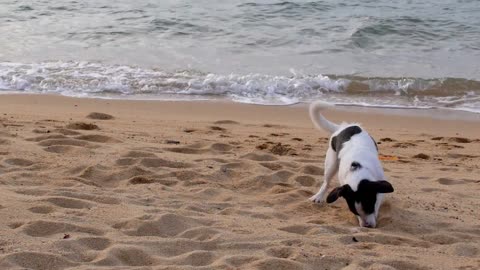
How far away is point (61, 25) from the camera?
15641mm

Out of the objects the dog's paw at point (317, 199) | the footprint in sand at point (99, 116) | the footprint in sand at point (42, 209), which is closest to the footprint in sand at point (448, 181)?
the dog's paw at point (317, 199)

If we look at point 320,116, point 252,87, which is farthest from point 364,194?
point 252,87

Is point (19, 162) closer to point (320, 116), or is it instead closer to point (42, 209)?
point (42, 209)

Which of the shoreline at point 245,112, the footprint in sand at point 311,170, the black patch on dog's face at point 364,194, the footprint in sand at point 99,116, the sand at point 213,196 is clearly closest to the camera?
the sand at point 213,196

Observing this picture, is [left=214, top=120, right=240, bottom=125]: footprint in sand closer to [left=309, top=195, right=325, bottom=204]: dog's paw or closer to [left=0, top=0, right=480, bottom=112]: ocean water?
[left=0, top=0, right=480, bottom=112]: ocean water

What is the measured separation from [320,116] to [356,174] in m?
1.16

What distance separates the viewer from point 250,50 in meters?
13.2

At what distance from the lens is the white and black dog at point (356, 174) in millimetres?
4613

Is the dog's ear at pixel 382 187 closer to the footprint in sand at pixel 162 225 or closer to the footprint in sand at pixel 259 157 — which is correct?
the footprint in sand at pixel 162 225

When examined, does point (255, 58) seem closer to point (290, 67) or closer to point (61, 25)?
point (290, 67)

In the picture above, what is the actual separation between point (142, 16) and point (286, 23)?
3.71 m

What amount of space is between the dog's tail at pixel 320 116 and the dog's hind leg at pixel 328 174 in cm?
48

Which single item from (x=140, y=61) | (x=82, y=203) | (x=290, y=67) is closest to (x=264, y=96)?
(x=290, y=67)

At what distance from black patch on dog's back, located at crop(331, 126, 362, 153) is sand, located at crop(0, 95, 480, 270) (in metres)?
0.45
